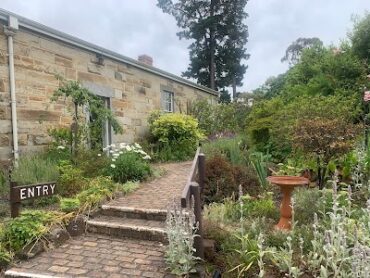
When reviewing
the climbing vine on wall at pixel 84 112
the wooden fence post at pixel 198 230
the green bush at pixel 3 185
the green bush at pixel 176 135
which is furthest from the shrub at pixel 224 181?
the green bush at pixel 176 135

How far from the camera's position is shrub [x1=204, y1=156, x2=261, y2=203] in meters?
5.87

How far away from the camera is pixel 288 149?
8.47m

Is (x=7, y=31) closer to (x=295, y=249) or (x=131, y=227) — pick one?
(x=131, y=227)

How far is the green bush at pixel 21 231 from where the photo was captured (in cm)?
414

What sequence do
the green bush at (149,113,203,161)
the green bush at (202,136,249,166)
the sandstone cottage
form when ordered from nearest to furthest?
1. the sandstone cottage
2. the green bush at (202,136,249,166)
3. the green bush at (149,113,203,161)

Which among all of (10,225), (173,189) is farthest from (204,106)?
(10,225)

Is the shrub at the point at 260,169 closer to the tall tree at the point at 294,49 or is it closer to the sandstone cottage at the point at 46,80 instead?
the sandstone cottage at the point at 46,80

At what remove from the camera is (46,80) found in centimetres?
768

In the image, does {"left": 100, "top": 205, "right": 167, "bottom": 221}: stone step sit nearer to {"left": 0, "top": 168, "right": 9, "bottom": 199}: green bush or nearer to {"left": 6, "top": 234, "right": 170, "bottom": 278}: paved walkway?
{"left": 6, "top": 234, "right": 170, "bottom": 278}: paved walkway

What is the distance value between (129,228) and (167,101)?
8790 mm

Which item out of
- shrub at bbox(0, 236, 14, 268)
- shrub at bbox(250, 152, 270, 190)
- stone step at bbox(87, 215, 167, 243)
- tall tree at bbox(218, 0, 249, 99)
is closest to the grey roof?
stone step at bbox(87, 215, 167, 243)

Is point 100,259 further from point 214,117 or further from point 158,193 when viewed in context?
point 214,117

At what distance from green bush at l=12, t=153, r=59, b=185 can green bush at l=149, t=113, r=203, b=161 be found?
4615 mm

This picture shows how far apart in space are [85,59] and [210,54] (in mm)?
17094
